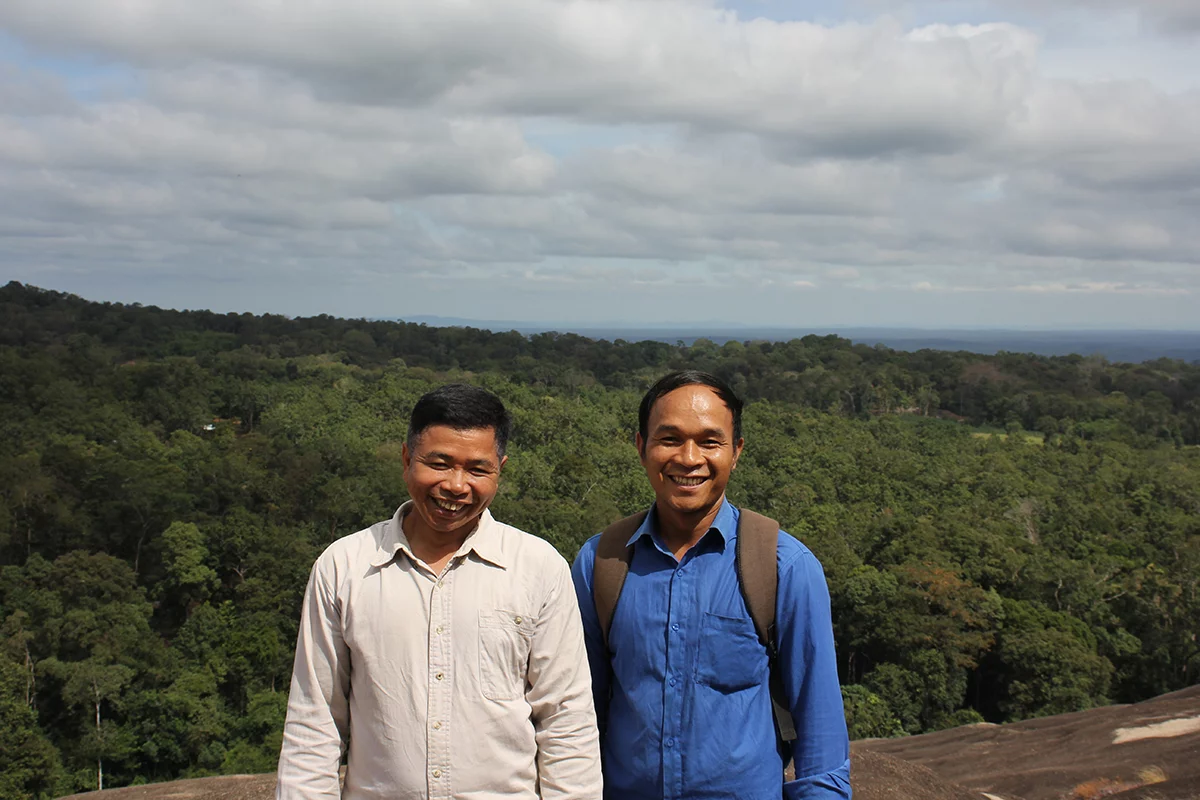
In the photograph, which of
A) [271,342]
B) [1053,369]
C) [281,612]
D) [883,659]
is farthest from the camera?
[271,342]

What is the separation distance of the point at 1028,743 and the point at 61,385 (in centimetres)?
4776

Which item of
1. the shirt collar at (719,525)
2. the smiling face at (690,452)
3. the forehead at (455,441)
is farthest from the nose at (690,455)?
the forehead at (455,441)

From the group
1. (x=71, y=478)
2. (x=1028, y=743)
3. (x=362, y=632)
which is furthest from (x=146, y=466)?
(x=362, y=632)

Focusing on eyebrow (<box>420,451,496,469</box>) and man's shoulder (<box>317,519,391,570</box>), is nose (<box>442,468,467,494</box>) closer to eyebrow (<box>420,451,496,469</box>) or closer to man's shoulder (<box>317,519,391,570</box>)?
eyebrow (<box>420,451,496,469</box>)

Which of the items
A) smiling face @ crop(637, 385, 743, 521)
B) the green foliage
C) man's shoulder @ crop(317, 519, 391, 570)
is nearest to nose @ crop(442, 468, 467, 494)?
man's shoulder @ crop(317, 519, 391, 570)

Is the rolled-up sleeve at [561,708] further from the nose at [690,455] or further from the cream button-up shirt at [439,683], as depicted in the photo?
the nose at [690,455]

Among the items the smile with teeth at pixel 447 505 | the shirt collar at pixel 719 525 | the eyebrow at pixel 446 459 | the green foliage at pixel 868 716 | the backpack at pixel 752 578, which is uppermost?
the eyebrow at pixel 446 459

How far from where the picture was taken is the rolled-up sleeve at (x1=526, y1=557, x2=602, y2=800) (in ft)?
8.56

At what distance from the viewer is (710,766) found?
267 centimetres

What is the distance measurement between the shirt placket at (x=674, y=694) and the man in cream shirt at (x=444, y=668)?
22 cm

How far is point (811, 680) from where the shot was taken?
8.73 feet

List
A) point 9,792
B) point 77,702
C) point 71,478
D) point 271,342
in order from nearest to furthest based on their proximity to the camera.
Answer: point 9,792, point 77,702, point 71,478, point 271,342

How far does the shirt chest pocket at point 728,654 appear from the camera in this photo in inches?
106

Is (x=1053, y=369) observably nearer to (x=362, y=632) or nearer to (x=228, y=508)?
(x=228, y=508)
